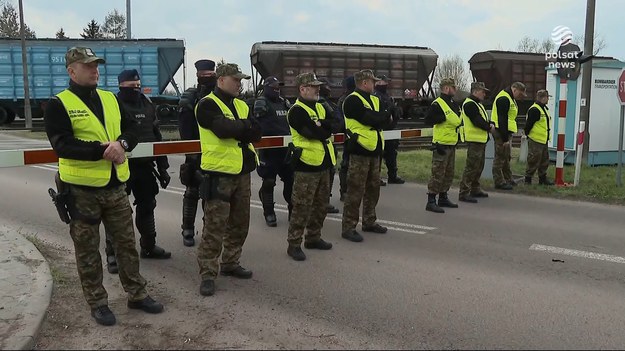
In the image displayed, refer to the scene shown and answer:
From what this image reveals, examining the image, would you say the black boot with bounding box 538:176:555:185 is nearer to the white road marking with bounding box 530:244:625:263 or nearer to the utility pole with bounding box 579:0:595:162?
the utility pole with bounding box 579:0:595:162

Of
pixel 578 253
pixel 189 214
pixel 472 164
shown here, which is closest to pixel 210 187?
Answer: pixel 189 214

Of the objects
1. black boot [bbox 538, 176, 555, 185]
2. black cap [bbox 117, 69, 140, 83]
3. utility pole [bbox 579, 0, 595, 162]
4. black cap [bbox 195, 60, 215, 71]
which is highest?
utility pole [bbox 579, 0, 595, 162]

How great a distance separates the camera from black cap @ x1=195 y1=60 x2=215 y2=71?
5.70 metres

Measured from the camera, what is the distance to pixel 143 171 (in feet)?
17.6

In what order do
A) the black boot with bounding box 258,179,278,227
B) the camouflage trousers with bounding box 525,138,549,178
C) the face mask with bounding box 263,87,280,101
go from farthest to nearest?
the camouflage trousers with bounding box 525,138,549,178 → the black boot with bounding box 258,179,278,227 → the face mask with bounding box 263,87,280,101

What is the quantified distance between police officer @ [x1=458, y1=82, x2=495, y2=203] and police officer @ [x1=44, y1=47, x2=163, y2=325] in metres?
5.78

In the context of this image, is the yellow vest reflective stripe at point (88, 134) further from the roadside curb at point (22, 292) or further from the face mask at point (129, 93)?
the face mask at point (129, 93)


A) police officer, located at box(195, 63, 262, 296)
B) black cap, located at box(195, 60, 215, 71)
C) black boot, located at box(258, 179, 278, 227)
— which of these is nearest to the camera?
police officer, located at box(195, 63, 262, 296)

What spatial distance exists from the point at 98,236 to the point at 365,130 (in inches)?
125

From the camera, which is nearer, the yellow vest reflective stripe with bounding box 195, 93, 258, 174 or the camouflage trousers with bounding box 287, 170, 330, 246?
the yellow vest reflective stripe with bounding box 195, 93, 258, 174

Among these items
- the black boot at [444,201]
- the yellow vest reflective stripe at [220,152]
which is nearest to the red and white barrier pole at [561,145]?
the black boot at [444,201]

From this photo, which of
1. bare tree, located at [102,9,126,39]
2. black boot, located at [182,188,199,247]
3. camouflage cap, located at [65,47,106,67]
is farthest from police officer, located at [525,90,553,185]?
bare tree, located at [102,9,126,39]

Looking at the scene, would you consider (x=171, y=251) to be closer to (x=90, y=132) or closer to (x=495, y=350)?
(x=90, y=132)

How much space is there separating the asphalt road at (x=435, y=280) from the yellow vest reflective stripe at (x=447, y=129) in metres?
1.01
